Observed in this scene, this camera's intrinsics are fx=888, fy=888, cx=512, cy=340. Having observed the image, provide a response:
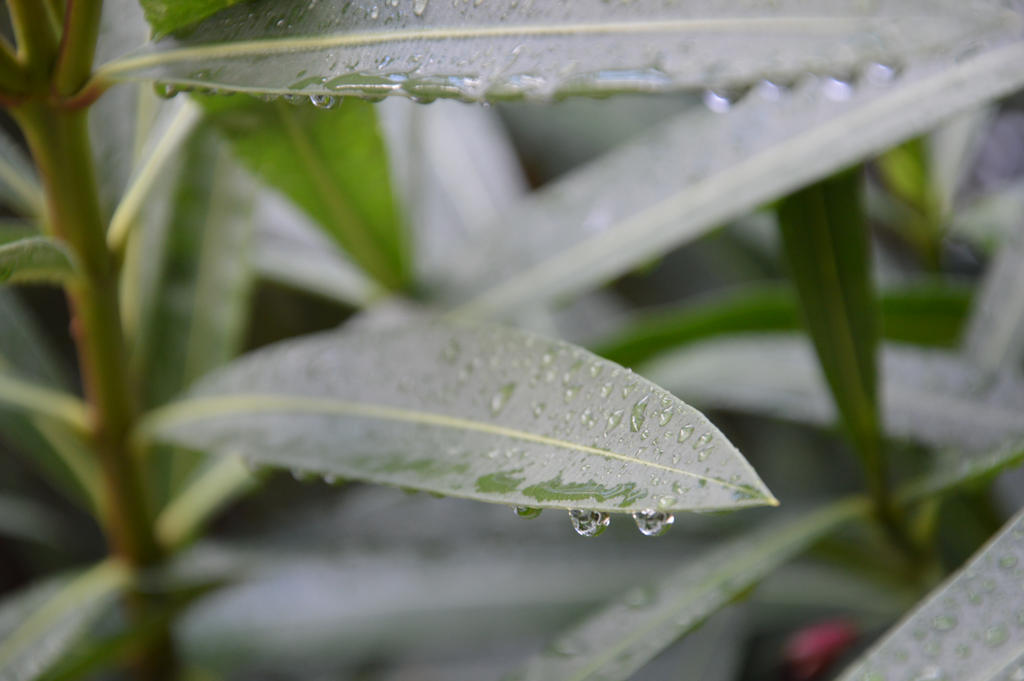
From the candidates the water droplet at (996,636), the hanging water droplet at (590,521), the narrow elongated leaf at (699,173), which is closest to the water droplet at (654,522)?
the hanging water droplet at (590,521)

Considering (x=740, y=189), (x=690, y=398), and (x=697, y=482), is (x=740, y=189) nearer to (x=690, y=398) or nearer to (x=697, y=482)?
(x=690, y=398)

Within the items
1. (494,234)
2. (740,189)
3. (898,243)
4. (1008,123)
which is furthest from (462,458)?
(1008,123)

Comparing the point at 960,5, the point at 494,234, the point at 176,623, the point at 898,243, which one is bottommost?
the point at 898,243

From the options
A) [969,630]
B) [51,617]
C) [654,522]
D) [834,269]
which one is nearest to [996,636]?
[969,630]

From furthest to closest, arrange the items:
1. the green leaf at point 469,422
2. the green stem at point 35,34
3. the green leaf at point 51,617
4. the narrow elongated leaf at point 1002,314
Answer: the narrow elongated leaf at point 1002,314 < the green leaf at point 51,617 < the green stem at point 35,34 < the green leaf at point 469,422

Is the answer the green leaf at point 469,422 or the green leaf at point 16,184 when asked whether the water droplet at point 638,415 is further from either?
the green leaf at point 16,184

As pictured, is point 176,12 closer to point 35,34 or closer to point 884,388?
point 35,34

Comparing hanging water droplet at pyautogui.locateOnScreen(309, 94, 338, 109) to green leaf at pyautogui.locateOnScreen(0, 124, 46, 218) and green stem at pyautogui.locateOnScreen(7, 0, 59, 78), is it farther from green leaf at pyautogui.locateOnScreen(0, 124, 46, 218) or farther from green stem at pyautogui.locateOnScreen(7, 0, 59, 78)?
green leaf at pyautogui.locateOnScreen(0, 124, 46, 218)
